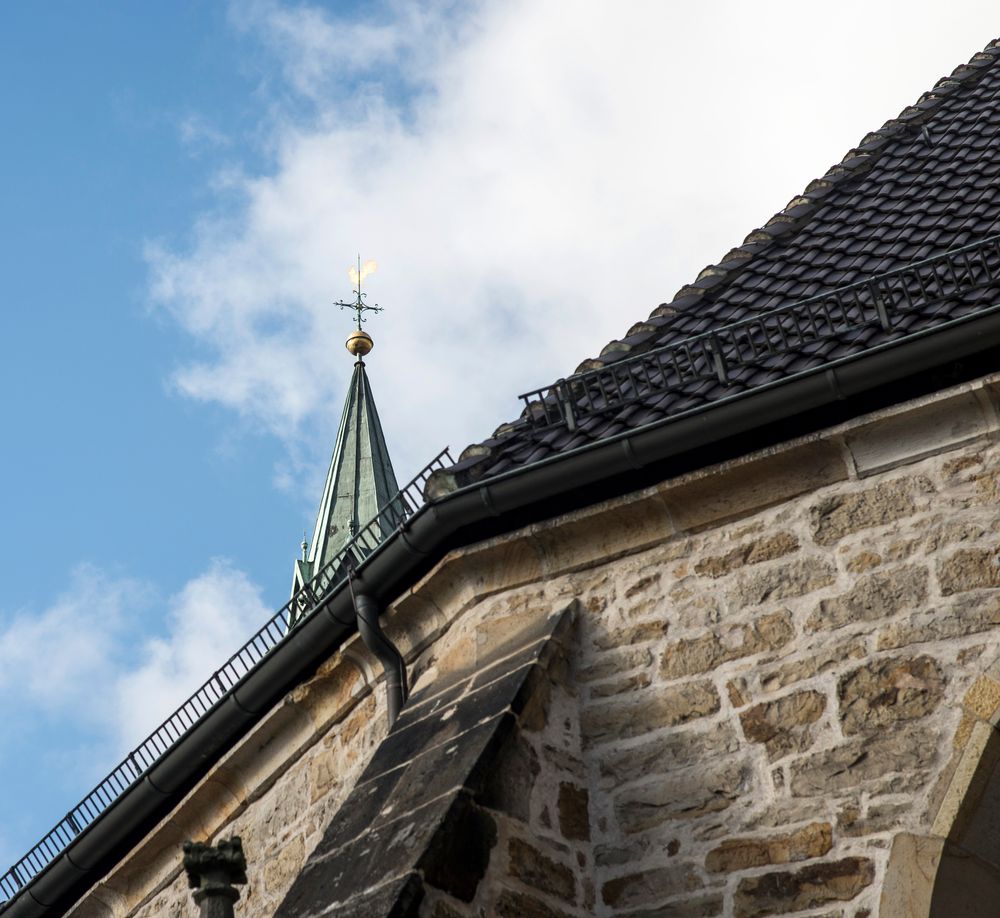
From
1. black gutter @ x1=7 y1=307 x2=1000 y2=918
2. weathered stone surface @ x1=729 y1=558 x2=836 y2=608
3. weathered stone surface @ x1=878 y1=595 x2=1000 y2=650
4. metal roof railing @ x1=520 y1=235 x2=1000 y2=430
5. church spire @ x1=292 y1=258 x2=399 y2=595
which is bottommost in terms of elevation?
weathered stone surface @ x1=878 y1=595 x2=1000 y2=650

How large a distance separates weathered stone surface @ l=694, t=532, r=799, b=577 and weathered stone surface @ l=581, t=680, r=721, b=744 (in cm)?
43

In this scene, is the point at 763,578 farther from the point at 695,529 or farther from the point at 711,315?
the point at 711,315

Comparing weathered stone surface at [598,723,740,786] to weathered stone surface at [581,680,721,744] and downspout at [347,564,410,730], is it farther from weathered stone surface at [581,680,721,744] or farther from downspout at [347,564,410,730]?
downspout at [347,564,410,730]

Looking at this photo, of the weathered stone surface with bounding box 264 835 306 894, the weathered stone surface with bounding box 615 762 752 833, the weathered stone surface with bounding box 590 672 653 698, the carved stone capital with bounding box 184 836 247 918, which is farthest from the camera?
the weathered stone surface with bounding box 264 835 306 894

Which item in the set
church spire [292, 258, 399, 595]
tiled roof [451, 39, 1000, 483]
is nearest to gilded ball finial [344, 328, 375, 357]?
church spire [292, 258, 399, 595]

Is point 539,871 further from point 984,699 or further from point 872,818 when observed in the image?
point 984,699

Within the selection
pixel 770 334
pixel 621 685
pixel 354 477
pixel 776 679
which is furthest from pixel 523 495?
pixel 354 477

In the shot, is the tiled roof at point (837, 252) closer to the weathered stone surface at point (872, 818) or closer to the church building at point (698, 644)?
the church building at point (698, 644)

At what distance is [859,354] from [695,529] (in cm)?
83

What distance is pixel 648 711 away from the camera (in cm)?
577

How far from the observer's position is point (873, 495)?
5.80 m

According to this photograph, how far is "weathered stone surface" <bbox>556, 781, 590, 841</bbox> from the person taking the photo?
553 centimetres

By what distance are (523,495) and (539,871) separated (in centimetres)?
148

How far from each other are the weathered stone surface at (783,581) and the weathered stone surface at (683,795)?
0.59m
